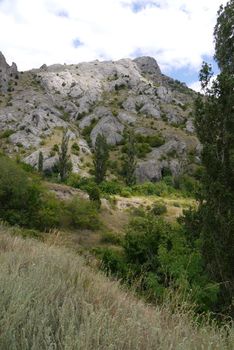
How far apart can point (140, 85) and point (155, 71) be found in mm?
22517

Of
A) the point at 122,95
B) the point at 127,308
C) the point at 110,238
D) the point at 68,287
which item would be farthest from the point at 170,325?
the point at 122,95

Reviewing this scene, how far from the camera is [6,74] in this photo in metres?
88.3

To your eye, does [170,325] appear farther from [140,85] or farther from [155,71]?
A: [155,71]

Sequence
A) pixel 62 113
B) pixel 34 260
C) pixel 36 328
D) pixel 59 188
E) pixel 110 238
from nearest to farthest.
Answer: pixel 36 328 < pixel 34 260 < pixel 110 238 < pixel 59 188 < pixel 62 113

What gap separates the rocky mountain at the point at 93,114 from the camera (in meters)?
62.5

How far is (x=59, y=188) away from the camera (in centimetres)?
3284

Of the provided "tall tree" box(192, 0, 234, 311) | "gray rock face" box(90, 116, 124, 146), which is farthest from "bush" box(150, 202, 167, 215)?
"gray rock face" box(90, 116, 124, 146)

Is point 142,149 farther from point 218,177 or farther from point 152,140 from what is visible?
point 218,177

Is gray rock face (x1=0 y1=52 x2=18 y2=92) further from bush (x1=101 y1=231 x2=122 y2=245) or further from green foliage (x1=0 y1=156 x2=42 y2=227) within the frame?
bush (x1=101 y1=231 x2=122 y2=245)

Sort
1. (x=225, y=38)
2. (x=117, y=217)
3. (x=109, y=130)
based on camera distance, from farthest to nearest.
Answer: (x=109, y=130), (x=117, y=217), (x=225, y=38)

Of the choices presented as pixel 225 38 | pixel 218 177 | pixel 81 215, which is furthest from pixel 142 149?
pixel 218 177

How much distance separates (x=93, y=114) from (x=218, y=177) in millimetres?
68276

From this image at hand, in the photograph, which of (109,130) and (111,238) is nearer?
(111,238)

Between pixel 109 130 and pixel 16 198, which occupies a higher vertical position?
pixel 109 130
